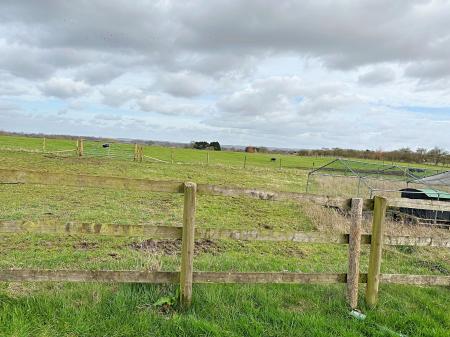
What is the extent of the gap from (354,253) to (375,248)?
277 mm

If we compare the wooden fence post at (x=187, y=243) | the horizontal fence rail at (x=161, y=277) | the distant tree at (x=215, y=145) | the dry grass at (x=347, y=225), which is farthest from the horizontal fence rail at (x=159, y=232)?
the distant tree at (x=215, y=145)

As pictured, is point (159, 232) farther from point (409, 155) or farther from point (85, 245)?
point (409, 155)

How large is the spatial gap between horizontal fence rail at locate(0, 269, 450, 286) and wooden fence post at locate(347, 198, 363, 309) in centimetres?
11

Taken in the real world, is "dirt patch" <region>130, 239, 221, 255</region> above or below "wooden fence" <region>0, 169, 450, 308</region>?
below

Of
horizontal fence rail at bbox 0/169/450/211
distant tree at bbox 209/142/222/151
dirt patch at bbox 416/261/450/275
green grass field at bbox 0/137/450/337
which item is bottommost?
dirt patch at bbox 416/261/450/275

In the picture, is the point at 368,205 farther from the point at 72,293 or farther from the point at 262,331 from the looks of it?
the point at 72,293

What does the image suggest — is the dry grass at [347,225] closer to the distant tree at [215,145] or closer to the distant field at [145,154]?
the distant field at [145,154]

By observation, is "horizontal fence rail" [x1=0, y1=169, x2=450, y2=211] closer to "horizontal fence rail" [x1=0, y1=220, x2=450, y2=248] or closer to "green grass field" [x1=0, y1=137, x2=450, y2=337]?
"horizontal fence rail" [x1=0, y1=220, x2=450, y2=248]

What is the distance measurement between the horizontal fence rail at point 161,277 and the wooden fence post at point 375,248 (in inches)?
4.4

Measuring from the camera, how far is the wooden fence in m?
3.59

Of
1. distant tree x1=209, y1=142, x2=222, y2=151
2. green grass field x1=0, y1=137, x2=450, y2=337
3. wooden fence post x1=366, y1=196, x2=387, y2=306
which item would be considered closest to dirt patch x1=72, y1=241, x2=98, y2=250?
green grass field x1=0, y1=137, x2=450, y2=337

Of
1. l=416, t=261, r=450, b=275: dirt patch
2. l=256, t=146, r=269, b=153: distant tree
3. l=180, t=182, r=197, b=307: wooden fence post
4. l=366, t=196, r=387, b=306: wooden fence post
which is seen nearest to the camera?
l=180, t=182, r=197, b=307: wooden fence post

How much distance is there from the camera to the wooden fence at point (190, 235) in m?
3.59

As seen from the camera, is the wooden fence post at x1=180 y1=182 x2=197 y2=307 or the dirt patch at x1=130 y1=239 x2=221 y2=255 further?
the dirt patch at x1=130 y1=239 x2=221 y2=255
